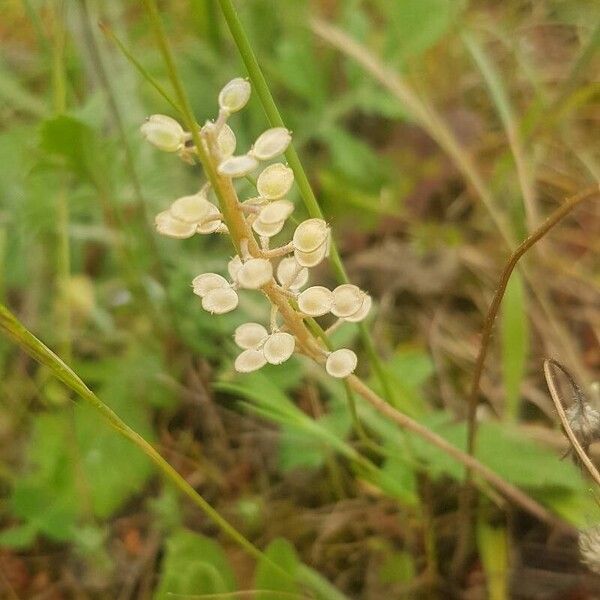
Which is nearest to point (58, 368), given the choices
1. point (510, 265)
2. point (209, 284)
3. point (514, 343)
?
point (209, 284)

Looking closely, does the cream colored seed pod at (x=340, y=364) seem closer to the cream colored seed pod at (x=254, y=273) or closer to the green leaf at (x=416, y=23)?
the cream colored seed pod at (x=254, y=273)

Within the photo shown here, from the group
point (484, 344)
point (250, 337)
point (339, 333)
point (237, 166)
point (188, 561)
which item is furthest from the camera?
point (339, 333)

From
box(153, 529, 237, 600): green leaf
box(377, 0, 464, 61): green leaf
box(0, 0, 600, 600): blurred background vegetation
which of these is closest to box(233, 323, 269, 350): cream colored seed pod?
box(0, 0, 600, 600): blurred background vegetation

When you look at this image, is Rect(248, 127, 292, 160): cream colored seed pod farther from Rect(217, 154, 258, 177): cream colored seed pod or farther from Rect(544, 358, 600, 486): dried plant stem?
Rect(544, 358, 600, 486): dried plant stem

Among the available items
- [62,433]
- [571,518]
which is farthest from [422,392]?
[62,433]

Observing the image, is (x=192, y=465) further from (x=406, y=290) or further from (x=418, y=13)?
(x=418, y=13)

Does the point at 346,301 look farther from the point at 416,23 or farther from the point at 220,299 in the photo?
the point at 416,23
